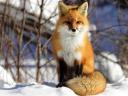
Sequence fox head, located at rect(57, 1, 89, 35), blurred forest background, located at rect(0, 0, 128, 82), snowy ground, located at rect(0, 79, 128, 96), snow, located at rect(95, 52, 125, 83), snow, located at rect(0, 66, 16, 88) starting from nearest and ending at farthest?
snowy ground, located at rect(0, 79, 128, 96)
fox head, located at rect(57, 1, 89, 35)
snow, located at rect(0, 66, 16, 88)
blurred forest background, located at rect(0, 0, 128, 82)
snow, located at rect(95, 52, 125, 83)

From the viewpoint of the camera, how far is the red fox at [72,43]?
467 centimetres

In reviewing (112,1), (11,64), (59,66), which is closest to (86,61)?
Answer: (59,66)

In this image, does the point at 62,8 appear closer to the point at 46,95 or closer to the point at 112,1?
the point at 46,95

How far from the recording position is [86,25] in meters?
4.77

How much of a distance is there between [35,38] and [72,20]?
13.7ft

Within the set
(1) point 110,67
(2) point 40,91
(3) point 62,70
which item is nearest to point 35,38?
(1) point 110,67

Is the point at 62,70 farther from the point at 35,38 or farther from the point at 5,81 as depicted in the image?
the point at 35,38

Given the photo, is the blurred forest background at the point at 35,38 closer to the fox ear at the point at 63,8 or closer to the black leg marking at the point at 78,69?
the fox ear at the point at 63,8

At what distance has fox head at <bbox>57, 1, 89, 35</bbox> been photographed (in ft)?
15.2

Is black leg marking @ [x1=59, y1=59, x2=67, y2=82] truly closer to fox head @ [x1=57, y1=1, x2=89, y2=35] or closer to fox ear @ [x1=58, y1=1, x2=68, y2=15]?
fox head @ [x1=57, y1=1, x2=89, y2=35]

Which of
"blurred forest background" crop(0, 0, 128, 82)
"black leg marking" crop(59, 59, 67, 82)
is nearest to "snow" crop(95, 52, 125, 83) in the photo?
"blurred forest background" crop(0, 0, 128, 82)

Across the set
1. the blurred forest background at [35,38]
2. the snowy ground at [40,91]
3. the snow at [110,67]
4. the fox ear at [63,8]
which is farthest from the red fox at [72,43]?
the snow at [110,67]

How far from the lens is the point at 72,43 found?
15.5 feet

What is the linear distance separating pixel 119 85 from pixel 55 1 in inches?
147
